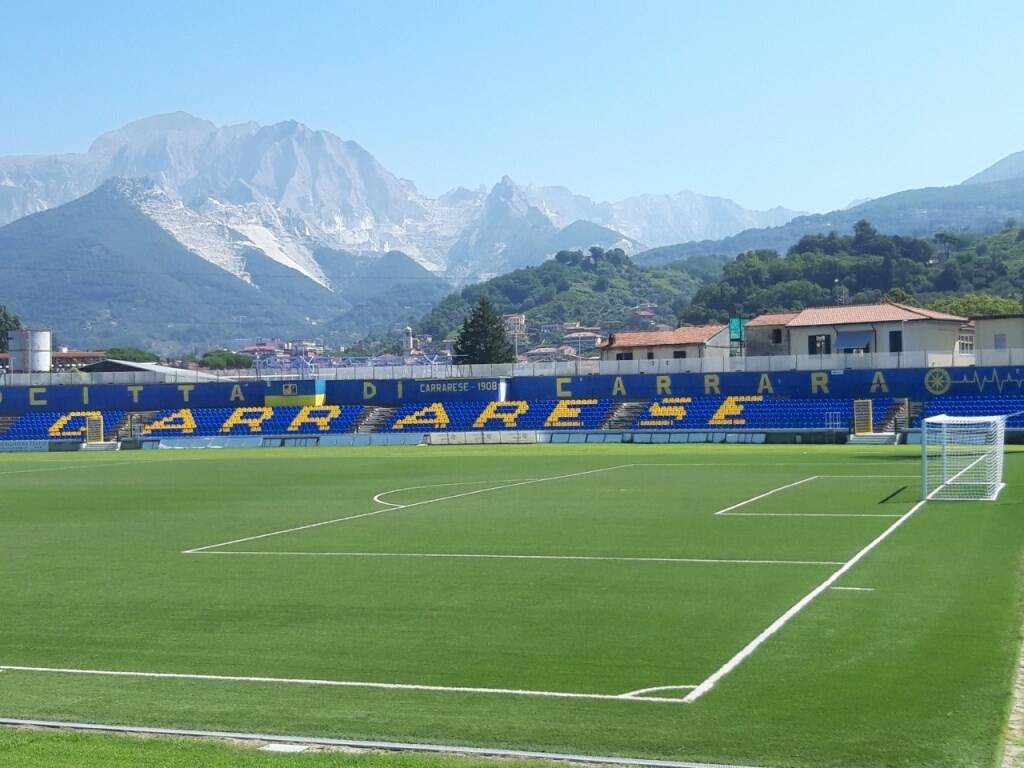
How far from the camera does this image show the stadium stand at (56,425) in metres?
86.9

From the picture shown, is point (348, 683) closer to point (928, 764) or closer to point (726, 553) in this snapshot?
point (928, 764)

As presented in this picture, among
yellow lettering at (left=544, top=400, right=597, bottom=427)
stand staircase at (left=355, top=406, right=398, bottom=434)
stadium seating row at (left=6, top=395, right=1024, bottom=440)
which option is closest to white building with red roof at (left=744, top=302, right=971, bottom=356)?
stadium seating row at (left=6, top=395, right=1024, bottom=440)

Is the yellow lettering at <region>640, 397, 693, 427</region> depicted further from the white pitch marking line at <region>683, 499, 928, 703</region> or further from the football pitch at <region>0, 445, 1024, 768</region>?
the white pitch marking line at <region>683, 499, 928, 703</region>

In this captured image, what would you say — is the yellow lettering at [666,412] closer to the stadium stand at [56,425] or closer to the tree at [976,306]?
the stadium stand at [56,425]

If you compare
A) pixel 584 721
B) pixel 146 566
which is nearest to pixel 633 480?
pixel 146 566

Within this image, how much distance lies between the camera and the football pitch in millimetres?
11383

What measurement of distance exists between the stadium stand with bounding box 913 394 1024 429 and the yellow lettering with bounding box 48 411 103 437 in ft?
179

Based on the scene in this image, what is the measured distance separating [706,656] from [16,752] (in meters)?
7.15

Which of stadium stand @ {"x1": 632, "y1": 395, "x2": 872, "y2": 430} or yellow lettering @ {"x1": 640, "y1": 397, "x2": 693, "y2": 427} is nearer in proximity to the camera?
stadium stand @ {"x1": 632, "y1": 395, "x2": 872, "y2": 430}

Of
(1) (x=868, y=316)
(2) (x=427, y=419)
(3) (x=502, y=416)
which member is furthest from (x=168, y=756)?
(1) (x=868, y=316)

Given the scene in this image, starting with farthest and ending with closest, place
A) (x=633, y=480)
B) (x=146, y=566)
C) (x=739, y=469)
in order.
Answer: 1. (x=739, y=469)
2. (x=633, y=480)
3. (x=146, y=566)

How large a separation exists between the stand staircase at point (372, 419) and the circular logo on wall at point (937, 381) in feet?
116

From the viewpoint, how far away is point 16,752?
10.7m

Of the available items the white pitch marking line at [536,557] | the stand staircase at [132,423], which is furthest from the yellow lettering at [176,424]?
the white pitch marking line at [536,557]
